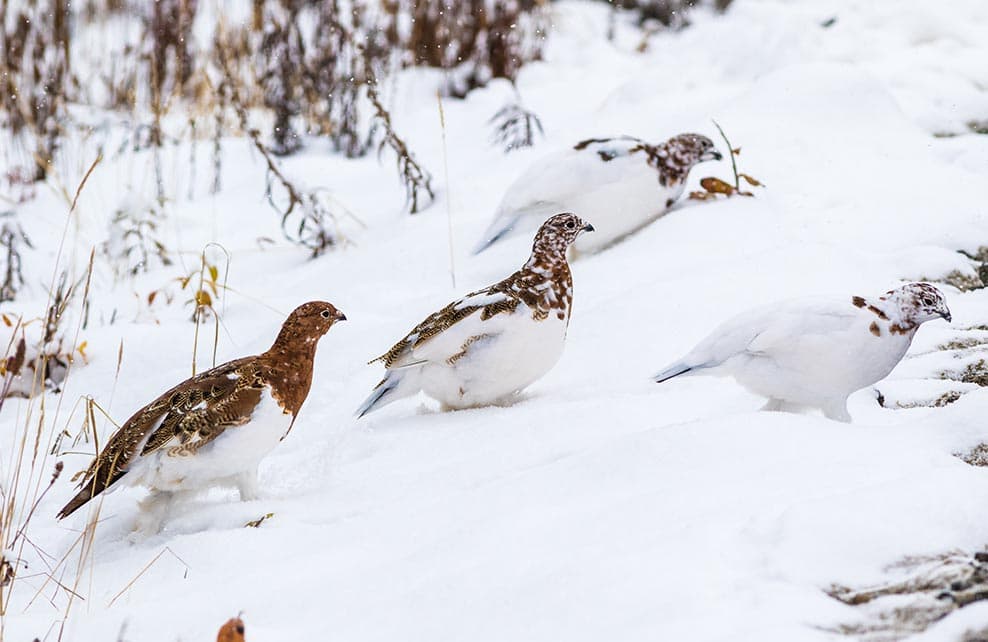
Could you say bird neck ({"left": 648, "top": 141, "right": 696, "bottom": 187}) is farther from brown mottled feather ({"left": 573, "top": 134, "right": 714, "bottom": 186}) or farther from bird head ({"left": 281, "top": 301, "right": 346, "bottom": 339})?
bird head ({"left": 281, "top": 301, "right": 346, "bottom": 339})

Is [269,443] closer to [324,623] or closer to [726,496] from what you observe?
[324,623]

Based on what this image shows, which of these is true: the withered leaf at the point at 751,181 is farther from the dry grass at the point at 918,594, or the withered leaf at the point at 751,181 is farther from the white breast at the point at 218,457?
the dry grass at the point at 918,594

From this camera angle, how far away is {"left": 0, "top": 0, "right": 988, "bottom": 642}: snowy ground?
1.77m

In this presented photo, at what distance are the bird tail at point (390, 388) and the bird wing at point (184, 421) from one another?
1.65 ft

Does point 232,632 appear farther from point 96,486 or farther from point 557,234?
point 557,234

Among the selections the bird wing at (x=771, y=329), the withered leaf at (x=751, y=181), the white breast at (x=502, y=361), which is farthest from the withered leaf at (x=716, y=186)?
the bird wing at (x=771, y=329)

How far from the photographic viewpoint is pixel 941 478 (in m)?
1.87

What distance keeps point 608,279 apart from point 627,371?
84 cm

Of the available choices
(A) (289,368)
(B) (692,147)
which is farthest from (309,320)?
(B) (692,147)

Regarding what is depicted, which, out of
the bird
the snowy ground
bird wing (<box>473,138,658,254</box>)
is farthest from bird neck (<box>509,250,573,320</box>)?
bird wing (<box>473,138,658,254</box>)

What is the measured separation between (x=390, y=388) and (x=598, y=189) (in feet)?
4.53

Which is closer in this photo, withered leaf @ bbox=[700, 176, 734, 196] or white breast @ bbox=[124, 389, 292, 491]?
white breast @ bbox=[124, 389, 292, 491]

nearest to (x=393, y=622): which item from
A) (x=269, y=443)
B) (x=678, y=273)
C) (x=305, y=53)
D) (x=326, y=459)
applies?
(x=269, y=443)

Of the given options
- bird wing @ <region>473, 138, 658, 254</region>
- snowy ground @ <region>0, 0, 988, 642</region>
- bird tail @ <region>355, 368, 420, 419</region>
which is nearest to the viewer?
snowy ground @ <region>0, 0, 988, 642</region>
